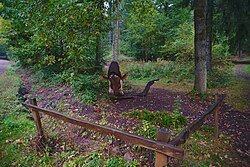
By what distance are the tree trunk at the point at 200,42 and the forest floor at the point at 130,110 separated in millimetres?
696

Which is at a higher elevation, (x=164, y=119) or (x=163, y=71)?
(x=163, y=71)

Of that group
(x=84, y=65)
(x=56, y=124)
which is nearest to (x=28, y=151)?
(x=56, y=124)

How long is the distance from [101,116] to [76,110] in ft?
3.89

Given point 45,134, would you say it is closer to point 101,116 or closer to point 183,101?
point 101,116

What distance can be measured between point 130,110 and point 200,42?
377 cm

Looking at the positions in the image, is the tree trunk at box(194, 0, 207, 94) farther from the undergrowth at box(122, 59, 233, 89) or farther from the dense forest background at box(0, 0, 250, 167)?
the undergrowth at box(122, 59, 233, 89)

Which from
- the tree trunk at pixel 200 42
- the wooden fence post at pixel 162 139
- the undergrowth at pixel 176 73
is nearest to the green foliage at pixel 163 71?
the undergrowth at pixel 176 73

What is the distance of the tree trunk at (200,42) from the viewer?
235 inches

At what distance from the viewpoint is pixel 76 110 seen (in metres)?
5.80

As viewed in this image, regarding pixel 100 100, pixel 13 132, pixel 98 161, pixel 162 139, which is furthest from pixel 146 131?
pixel 13 132

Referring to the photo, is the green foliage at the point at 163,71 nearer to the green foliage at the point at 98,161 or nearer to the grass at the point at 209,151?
the grass at the point at 209,151

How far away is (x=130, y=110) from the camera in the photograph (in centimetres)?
555

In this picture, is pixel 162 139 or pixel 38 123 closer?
pixel 162 139

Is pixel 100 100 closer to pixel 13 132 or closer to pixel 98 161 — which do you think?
pixel 13 132
